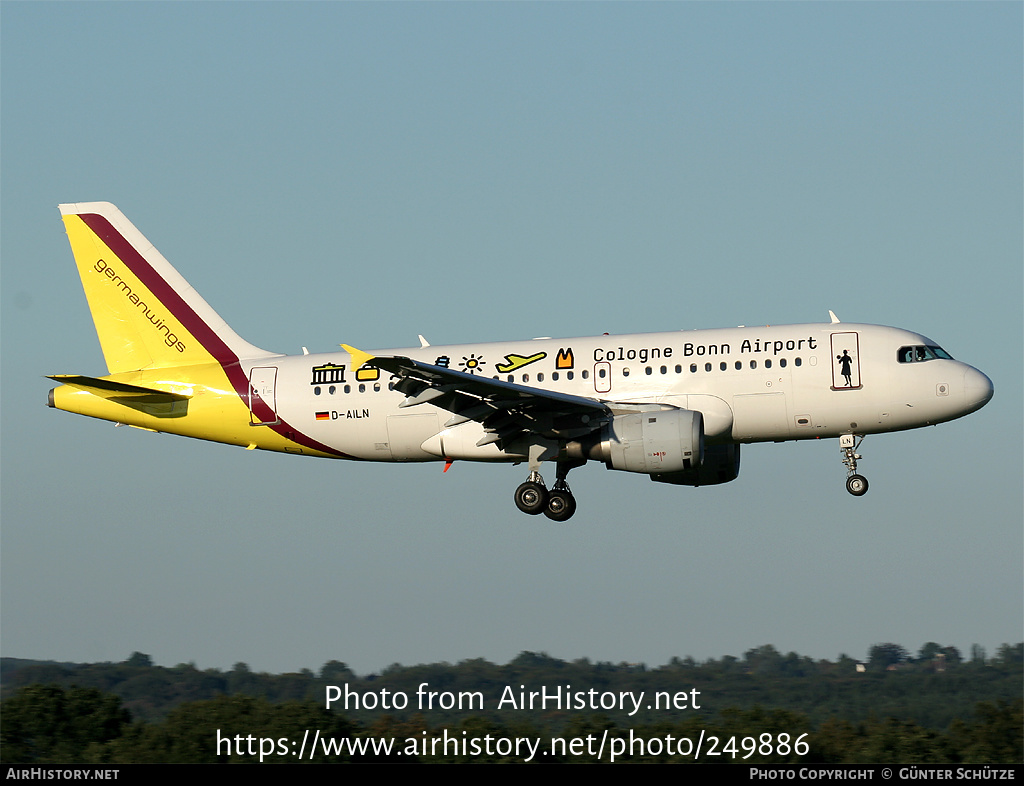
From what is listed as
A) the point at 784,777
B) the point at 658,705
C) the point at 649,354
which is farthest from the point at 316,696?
the point at 784,777

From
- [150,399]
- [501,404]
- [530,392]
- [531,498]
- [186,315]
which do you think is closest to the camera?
[530,392]

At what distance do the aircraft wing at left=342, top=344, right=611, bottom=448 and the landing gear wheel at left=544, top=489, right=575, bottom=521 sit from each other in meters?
2.03

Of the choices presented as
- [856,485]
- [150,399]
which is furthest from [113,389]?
[856,485]

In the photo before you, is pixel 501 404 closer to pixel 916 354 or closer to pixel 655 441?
pixel 655 441

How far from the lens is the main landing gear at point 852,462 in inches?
1523

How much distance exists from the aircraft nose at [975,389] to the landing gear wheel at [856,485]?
3.58 m

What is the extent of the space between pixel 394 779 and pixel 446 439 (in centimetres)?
1403

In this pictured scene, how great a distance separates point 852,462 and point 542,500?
889 centimetres

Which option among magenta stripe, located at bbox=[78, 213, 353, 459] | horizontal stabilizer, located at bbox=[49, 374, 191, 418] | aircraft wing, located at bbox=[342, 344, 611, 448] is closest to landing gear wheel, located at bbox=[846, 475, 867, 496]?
aircraft wing, located at bbox=[342, 344, 611, 448]

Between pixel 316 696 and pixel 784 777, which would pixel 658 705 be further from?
pixel 784 777

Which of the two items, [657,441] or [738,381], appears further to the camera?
[738,381]

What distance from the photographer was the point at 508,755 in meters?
37.2

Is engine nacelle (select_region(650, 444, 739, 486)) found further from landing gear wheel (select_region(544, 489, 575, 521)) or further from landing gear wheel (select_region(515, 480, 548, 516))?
landing gear wheel (select_region(515, 480, 548, 516))

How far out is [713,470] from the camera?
139ft
